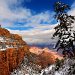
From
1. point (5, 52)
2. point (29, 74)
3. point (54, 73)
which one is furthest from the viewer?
point (5, 52)

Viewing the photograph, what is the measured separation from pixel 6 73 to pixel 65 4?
355 ft

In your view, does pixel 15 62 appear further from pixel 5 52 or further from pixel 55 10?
pixel 55 10

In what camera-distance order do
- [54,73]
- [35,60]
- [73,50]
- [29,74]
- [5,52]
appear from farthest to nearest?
[35,60] → [5,52] → [29,74] → [54,73] → [73,50]

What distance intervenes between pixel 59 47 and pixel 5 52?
109m

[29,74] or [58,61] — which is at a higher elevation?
[58,61]

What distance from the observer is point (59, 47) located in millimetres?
70125

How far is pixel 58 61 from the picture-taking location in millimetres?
83125

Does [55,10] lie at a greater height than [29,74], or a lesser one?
greater

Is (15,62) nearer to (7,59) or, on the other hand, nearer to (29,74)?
(7,59)

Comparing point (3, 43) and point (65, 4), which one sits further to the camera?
point (3, 43)

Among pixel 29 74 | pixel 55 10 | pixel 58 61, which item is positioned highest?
pixel 55 10

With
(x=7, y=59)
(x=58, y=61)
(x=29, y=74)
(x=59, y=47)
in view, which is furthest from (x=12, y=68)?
(x=59, y=47)

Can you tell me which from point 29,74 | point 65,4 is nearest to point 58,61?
point 65,4

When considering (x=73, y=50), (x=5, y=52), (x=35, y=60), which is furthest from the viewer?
(x=35, y=60)
